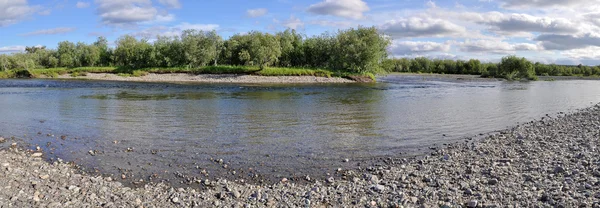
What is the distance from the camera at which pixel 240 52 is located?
11288cm

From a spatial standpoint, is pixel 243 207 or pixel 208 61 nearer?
pixel 243 207

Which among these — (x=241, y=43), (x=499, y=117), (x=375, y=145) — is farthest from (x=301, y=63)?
(x=375, y=145)

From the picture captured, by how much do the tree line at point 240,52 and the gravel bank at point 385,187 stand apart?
85640mm

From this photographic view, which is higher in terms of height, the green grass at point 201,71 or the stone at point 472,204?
the green grass at point 201,71

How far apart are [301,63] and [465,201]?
113084mm

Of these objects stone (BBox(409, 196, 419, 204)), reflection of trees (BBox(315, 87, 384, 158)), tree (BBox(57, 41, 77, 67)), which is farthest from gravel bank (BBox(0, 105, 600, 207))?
tree (BBox(57, 41, 77, 67))

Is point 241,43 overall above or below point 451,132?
Result: above

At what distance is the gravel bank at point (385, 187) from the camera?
9.36 metres

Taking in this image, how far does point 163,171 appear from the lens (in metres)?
12.6

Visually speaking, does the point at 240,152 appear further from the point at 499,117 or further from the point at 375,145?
the point at 499,117

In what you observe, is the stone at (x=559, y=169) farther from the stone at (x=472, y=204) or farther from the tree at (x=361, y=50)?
the tree at (x=361, y=50)

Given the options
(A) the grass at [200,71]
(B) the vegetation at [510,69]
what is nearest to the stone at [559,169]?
(A) the grass at [200,71]

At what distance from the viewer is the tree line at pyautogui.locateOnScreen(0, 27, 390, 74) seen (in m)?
99.7

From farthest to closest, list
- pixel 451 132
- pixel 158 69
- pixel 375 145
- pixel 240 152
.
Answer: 1. pixel 158 69
2. pixel 451 132
3. pixel 375 145
4. pixel 240 152
